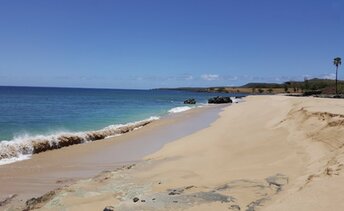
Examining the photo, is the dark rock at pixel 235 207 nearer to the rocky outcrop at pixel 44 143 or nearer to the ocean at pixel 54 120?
the ocean at pixel 54 120

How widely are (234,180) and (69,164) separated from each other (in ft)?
25.6

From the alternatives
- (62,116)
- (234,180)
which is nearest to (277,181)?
(234,180)

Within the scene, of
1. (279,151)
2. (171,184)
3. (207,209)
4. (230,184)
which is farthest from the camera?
(279,151)

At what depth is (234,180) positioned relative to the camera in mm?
8906

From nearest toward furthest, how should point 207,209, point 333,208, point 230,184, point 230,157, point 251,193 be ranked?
point 333,208 < point 207,209 < point 251,193 < point 230,184 < point 230,157

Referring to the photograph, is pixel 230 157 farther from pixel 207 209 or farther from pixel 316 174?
pixel 207 209

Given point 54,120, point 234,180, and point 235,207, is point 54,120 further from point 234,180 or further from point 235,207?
point 235,207

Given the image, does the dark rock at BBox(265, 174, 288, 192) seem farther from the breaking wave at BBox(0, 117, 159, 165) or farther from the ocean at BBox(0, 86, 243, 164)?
the ocean at BBox(0, 86, 243, 164)

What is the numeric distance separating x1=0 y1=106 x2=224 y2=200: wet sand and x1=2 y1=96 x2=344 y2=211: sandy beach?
116 cm

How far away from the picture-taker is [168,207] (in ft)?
23.7

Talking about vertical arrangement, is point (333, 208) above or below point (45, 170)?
above

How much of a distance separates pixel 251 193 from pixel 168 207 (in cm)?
179

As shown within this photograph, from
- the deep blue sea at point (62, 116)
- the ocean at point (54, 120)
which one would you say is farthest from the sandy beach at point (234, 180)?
the deep blue sea at point (62, 116)

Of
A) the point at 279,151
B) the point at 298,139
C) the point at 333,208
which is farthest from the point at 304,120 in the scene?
the point at 333,208
